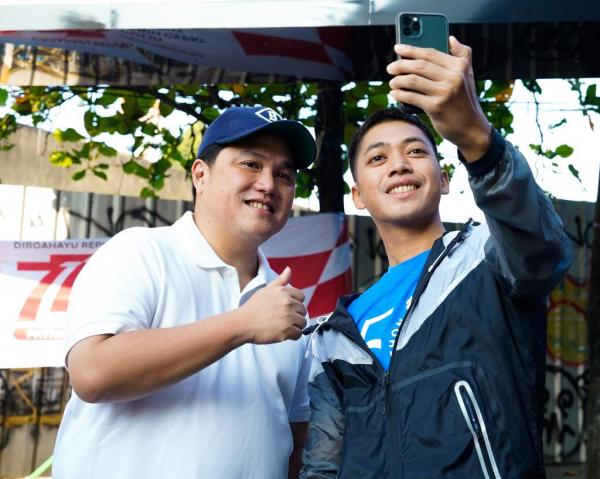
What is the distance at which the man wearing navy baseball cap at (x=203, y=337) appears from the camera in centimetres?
201

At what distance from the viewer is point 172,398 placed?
219 cm

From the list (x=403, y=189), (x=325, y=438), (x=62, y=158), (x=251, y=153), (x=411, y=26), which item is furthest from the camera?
(x=62, y=158)

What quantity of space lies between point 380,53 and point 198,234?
309cm

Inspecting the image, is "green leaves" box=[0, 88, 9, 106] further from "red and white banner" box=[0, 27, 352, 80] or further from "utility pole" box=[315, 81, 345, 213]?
"utility pole" box=[315, 81, 345, 213]

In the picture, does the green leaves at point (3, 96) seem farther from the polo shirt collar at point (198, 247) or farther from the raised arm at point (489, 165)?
the raised arm at point (489, 165)

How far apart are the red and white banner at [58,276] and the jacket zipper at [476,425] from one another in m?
3.91

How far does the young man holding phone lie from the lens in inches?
62.1

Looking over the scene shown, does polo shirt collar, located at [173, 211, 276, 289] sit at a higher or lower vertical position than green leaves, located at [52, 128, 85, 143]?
lower

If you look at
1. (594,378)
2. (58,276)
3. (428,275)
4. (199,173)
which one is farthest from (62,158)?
(428,275)

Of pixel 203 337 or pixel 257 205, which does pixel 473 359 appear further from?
pixel 257 205

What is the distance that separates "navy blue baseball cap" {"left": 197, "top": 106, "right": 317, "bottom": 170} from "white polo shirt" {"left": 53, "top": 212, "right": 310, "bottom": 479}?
1.25 ft

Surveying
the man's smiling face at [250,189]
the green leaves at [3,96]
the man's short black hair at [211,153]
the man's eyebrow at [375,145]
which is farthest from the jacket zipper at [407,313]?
the green leaves at [3,96]

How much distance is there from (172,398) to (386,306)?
71 centimetres

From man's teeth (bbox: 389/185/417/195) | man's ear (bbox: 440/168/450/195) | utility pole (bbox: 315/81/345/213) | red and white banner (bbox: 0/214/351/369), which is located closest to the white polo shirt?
man's teeth (bbox: 389/185/417/195)
